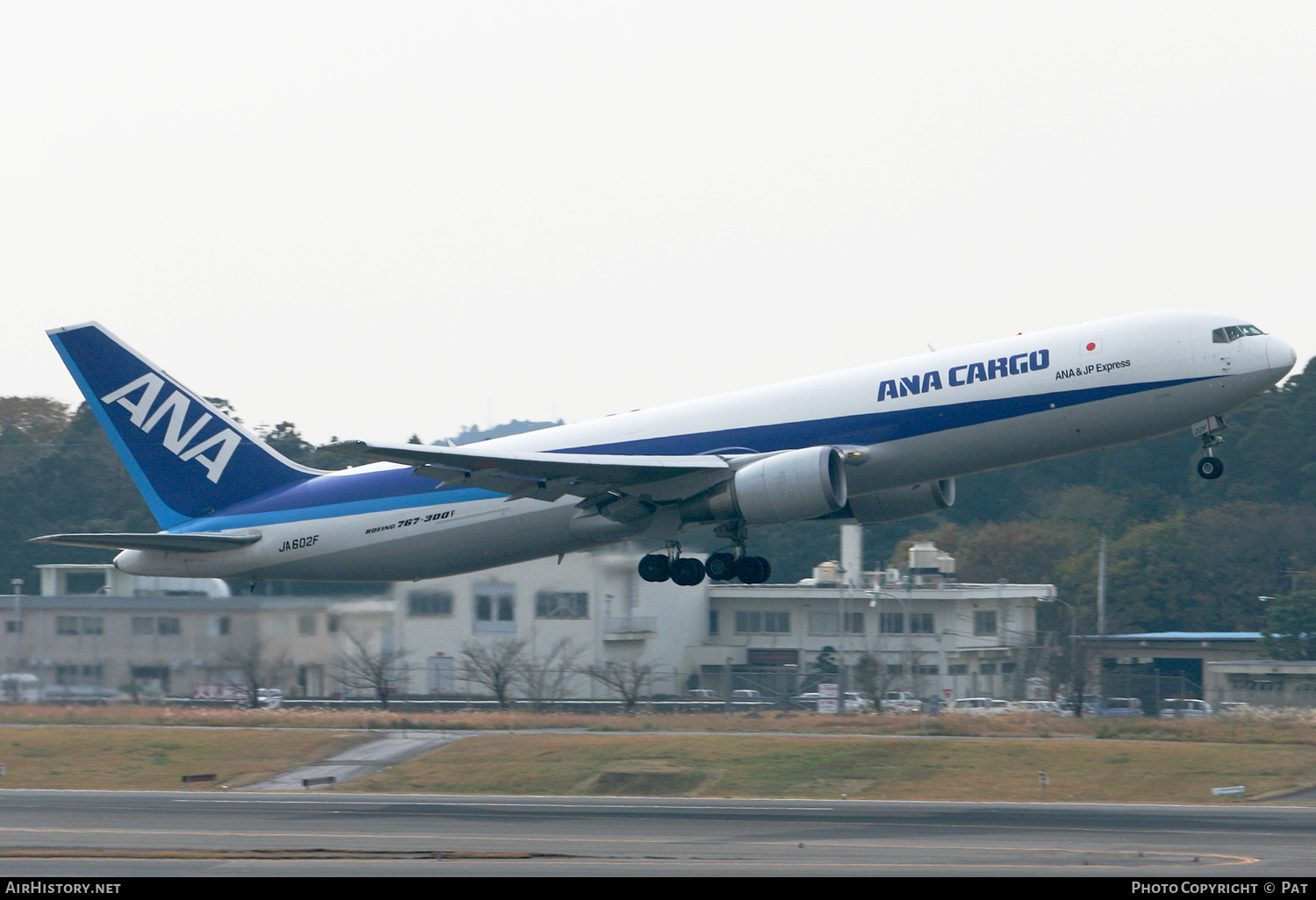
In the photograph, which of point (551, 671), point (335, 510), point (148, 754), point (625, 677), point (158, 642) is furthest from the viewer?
point (625, 677)

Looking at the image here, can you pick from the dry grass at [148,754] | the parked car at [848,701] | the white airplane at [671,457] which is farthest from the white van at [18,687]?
the parked car at [848,701]

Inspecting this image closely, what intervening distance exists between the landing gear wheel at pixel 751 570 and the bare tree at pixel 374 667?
54.8 ft

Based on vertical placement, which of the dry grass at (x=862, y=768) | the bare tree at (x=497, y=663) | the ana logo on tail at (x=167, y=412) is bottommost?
the dry grass at (x=862, y=768)

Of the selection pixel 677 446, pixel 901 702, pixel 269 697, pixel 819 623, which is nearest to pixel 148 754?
pixel 269 697

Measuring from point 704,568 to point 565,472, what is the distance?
5.05 meters

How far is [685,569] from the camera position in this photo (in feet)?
120

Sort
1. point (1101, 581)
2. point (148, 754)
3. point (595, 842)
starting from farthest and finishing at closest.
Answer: point (1101, 581)
point (148, 754)
point (595, 842)

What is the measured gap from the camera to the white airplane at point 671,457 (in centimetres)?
3216

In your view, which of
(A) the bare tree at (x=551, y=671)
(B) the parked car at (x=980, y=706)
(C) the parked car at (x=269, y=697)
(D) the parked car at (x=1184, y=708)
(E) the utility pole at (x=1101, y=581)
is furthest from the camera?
(E) the utility pole at (x=1101, y=581)

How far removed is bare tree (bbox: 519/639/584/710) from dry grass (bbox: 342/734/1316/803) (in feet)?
28.1

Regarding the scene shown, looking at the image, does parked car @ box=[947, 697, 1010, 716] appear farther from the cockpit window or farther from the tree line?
the cockpit window

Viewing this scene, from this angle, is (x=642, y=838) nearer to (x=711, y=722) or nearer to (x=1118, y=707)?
(x=711, y=722)

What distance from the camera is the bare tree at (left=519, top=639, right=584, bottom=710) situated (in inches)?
2254

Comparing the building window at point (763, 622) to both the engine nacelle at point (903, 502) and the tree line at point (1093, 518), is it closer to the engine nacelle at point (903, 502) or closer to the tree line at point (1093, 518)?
the tree line at point (1093, 518)
